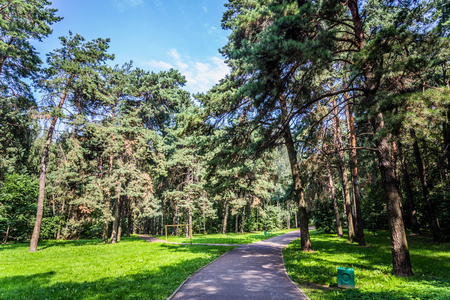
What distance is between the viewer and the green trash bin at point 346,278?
5667 mm

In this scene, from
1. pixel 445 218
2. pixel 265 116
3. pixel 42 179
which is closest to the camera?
pixel 265 116

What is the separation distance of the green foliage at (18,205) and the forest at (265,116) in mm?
146

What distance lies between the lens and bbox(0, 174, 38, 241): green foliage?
20.9 meters

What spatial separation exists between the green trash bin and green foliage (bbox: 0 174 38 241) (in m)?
26.3

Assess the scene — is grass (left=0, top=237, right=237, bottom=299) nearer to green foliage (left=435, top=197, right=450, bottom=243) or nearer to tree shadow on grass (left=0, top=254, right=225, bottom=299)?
tree shadow on grass (left=0, top=254, right=225, bottom=299)

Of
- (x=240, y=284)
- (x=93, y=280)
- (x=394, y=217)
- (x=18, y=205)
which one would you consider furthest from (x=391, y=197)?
(x=18, y=205)

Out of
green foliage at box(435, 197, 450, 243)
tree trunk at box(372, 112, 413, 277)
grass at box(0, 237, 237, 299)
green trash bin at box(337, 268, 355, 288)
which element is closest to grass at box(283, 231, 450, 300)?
green trash bin at box(337, 268, 355, 288)

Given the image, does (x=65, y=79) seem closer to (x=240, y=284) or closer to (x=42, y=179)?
(x=42, y=179)

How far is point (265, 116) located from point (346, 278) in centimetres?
632

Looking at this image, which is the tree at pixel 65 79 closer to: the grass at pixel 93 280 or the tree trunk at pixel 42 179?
the tree trunk at pixel 42 179

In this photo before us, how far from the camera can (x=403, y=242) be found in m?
6.52

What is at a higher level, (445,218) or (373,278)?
(445,218)

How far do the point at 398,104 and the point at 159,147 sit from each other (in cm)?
2053

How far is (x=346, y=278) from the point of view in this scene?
5723mm
